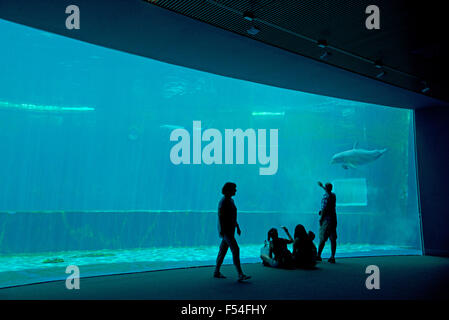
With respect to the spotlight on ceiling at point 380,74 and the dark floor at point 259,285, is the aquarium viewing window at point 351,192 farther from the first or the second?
the dark floor at point 259,285

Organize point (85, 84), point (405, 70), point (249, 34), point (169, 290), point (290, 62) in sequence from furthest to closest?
point (85, 84), point (405, 70), point (290, 62), point (249, 34), point (169, 290)

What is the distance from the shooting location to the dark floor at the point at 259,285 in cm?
→ 404

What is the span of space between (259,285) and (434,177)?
22.1 feet

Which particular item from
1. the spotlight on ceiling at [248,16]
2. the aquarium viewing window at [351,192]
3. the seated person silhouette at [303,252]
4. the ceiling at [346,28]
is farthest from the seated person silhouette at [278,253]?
the aquarium viewing window at [351,192]

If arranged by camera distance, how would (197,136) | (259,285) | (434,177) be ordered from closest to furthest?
(259,285) < (434,177) < (197,136)

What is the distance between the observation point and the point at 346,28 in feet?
17.0

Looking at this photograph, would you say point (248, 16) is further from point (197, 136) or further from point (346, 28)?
point (197, 136)

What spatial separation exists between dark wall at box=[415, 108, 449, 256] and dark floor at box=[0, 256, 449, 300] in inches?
98.7

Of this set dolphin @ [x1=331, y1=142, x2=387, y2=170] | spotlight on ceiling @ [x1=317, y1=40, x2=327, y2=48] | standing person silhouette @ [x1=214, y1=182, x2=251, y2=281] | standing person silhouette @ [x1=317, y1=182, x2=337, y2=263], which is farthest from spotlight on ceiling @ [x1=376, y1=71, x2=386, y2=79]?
dolphin @ [x1=331, y1=142, x2=387, y2=170]

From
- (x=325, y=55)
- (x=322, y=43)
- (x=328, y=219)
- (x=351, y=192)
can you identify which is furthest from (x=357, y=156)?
(x=351, y=192)
